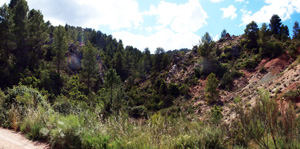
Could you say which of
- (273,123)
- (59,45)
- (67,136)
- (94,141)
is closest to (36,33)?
(59,45)

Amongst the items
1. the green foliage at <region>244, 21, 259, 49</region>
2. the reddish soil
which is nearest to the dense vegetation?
the green foliage at <region>244, 21, 259, 49</region>

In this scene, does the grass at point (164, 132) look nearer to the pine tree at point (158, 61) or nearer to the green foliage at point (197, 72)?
the green foliage at point (197, 72)

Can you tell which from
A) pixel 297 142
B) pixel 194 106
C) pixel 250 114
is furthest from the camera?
pixel 194 106

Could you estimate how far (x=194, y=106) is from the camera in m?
30.3

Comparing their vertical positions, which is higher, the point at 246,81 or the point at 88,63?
the point at 88,63

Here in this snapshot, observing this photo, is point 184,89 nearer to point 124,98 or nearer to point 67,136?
point 124,98

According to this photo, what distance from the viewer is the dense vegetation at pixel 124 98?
325 centimetres

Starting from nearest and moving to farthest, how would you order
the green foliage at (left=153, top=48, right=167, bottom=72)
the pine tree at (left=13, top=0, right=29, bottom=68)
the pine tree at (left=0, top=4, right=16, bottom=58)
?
1. the pine tree at (left=0, top=4, right=16, bottom=58)
2. the pine tree at (left=13, top=0, right=29, bottom=68)
3. the green foliage at (left=153, top=48, right=167, bottom=72)

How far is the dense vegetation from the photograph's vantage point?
10.6ft

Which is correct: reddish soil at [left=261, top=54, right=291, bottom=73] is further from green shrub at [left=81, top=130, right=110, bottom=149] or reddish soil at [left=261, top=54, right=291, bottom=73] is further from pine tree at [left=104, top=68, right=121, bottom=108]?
green shrub at [left=81, top=130, right=110, bottom=149]

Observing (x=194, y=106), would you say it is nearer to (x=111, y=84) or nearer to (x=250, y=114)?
(x=111, y=84)

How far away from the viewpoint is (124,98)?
130 feet

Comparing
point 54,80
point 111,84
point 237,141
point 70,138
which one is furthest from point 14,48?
point 237,141

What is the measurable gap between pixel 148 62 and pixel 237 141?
60605 millimetres
